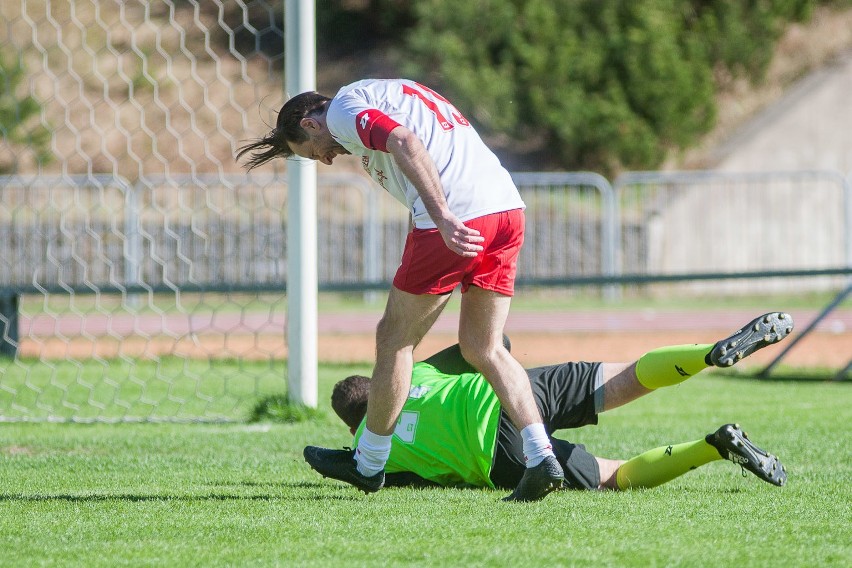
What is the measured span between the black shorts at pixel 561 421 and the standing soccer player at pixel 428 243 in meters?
0.24

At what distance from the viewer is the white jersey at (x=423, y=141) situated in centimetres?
415

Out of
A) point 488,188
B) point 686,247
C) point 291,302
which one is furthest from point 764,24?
point 488,188

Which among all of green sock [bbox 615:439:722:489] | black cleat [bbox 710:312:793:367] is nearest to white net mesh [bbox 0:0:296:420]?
green sock [bbox 615:439:722:489]

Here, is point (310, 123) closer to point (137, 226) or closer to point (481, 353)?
point (481, 353)

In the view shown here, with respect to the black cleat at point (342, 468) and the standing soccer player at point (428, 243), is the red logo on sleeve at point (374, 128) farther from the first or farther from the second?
the black cleat at point (342, 468)

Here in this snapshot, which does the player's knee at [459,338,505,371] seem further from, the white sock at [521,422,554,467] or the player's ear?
the player's ear

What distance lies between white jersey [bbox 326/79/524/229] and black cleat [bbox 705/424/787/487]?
116 centimetres

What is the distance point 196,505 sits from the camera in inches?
166

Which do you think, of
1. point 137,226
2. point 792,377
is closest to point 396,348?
point 792,377

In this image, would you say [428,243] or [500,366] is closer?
[428,243]

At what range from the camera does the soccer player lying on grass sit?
4.35 meters

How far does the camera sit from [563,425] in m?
4.80

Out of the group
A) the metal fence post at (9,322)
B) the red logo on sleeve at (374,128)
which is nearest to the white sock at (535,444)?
the red logo on sleeve at (374,128)

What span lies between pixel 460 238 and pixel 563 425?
3.99ft
